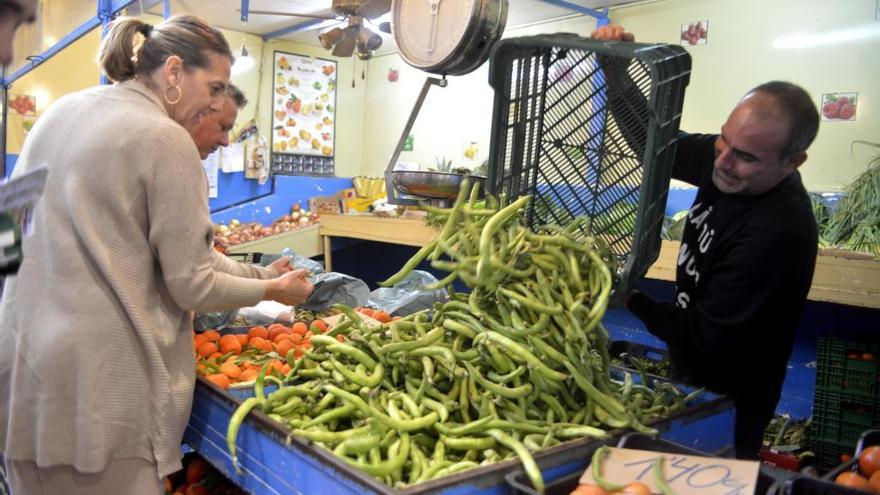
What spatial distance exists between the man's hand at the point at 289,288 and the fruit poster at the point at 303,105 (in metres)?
7.93

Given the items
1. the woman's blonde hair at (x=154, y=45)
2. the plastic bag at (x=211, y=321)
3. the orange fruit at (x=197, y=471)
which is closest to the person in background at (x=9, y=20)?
the woman's blonde hair at (x=154, y=45)

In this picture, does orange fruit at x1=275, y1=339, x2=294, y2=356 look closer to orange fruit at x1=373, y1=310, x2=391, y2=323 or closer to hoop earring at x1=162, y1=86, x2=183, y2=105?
orange fruit at x1=373, y1=310, x2=391, y2=323

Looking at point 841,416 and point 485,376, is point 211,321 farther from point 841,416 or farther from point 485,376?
Answer: point 841,416

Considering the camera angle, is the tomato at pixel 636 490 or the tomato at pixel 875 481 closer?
the tomato at pixel 636 490

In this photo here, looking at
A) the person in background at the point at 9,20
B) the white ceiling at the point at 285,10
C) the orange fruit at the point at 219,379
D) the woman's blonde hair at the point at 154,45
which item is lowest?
the orange fruit at the point at 219,379

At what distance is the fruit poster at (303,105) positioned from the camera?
→ 980 cm

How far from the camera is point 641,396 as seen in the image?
1795 mm

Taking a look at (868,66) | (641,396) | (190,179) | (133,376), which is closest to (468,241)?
(641,396)

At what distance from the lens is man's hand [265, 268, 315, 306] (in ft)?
6.98

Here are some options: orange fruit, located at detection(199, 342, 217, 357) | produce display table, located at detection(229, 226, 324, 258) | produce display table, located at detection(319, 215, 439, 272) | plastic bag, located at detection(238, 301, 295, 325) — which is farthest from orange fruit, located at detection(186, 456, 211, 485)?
produce display table, located at detection(229, 226, 324, 258)

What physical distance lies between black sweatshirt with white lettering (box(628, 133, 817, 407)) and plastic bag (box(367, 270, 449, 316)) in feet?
5.02

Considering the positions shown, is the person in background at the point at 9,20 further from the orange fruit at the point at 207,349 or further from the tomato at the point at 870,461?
the orange fruit at the point at 207,349

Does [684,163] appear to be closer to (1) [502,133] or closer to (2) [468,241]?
(1) [502,133]

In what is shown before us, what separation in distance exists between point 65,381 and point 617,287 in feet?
4.82
